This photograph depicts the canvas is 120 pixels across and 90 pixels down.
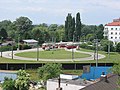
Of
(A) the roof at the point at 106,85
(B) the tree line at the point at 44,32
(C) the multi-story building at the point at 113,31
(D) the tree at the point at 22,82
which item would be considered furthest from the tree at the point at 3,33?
(A) the roof at the point at 106,85

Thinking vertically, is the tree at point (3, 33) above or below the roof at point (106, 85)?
above

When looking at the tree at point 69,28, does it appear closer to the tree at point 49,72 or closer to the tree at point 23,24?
the tree at point 23,24

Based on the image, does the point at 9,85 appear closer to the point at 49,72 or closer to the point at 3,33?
the point at 49,72

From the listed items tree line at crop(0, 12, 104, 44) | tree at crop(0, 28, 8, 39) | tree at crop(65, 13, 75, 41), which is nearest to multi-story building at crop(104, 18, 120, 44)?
tree line at crop(0, 12, 104, 44)

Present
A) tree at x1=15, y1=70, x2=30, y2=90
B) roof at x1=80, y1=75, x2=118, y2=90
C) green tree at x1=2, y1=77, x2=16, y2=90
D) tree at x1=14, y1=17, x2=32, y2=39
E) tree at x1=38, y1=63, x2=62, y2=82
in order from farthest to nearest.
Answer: tree at x1=14, y1=17, x2=32, y2=39
tree at x1=38, y1=63, x2=62, y2=82
green tree at x1=2, y1=77, x2=16, y2=90
tree at x1=15, y1=70, x2=30, y2=90
roof at x1=80, y1=75, x2=118, y2=90

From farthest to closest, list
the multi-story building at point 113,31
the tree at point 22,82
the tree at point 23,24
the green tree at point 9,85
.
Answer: the tree at point 23,24, the multi-story building at point 113,31, the green tree at point 9,85, the tree at point 22,82

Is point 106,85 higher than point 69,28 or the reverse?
the reverse

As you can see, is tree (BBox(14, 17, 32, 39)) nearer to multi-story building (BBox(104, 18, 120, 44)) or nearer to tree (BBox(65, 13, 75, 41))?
tree (BBox(65, 13, 75, 41))

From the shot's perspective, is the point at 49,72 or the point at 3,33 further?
the point at 3,33

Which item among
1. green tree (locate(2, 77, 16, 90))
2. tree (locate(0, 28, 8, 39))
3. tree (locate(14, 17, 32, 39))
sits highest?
tree (locate(14, 17, 32, 39))

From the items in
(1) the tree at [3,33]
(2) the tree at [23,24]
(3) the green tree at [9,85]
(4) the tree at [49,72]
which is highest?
(2) the tree at [23,24]

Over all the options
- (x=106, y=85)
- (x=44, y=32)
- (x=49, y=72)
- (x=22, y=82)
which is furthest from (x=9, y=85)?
(x=44, y=32)

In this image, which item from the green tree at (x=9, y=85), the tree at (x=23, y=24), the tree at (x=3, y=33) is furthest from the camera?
the tree at (x=23, y=24)

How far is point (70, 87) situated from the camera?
25562 millimetres
